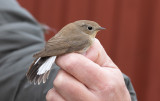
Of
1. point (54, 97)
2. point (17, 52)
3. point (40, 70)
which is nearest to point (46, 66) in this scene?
point (40, 70)

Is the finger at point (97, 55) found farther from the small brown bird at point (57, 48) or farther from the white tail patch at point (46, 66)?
the white tail patch at point (46, 66)

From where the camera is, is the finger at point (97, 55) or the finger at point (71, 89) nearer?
the finger at point (71, 89)

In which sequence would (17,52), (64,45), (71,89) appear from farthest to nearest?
1. (17,52)
2. (64,45)
3. (71,89)

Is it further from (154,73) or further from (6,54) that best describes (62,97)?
(154,73)

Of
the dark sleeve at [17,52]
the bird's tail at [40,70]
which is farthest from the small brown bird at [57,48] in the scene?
the dark sleeve at [17,52]

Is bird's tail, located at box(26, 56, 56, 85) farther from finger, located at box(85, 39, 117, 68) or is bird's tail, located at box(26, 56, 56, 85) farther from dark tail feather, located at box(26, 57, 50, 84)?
finger, located at box(85, 39, 117, 68)

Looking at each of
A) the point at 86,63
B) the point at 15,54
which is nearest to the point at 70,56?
the point at 86,63

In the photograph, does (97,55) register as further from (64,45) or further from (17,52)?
(17,52)

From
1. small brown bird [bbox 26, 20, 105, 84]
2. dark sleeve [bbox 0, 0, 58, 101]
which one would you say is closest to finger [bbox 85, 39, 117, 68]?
small brown bird [bbox 26, 20, 105, 84]
